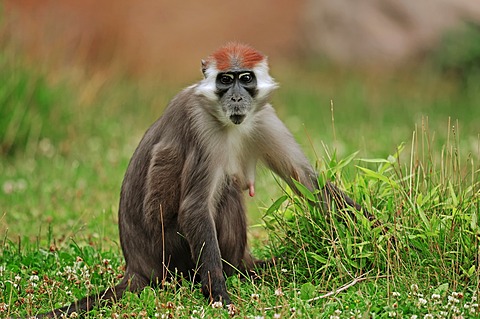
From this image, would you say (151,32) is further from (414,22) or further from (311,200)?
(311,200)

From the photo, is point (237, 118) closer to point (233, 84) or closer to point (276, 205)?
point (233, 84)

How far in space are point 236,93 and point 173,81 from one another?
28.2ft

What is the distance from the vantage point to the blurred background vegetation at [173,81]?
887cm

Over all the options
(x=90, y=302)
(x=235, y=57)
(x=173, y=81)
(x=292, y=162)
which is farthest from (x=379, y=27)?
(x=90, y=302)

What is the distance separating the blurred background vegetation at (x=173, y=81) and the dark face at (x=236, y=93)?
106 centimetres

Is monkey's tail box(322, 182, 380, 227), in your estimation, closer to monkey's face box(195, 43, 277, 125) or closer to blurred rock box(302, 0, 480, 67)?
monkey's face box(195, 43, 277, 125)

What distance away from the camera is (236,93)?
213 inches

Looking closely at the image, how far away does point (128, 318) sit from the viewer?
194 inches

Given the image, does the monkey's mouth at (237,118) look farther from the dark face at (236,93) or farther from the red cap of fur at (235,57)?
the red cap of fur at (235,57)

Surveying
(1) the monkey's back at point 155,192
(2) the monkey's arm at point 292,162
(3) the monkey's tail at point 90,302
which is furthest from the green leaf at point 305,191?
(3) the monkey's tail at point 90,302

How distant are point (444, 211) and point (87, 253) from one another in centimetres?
268

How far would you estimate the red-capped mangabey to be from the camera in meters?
5.41

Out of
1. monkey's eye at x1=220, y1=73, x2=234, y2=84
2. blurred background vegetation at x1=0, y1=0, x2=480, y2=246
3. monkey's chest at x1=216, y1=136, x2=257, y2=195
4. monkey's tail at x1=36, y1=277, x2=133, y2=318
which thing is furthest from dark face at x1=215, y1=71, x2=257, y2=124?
monkey's tail at x1=36, y1=277, x2=133, y2=318

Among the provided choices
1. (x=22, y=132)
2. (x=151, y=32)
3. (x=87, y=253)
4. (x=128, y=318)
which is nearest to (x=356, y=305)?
(x=128, y=318)
